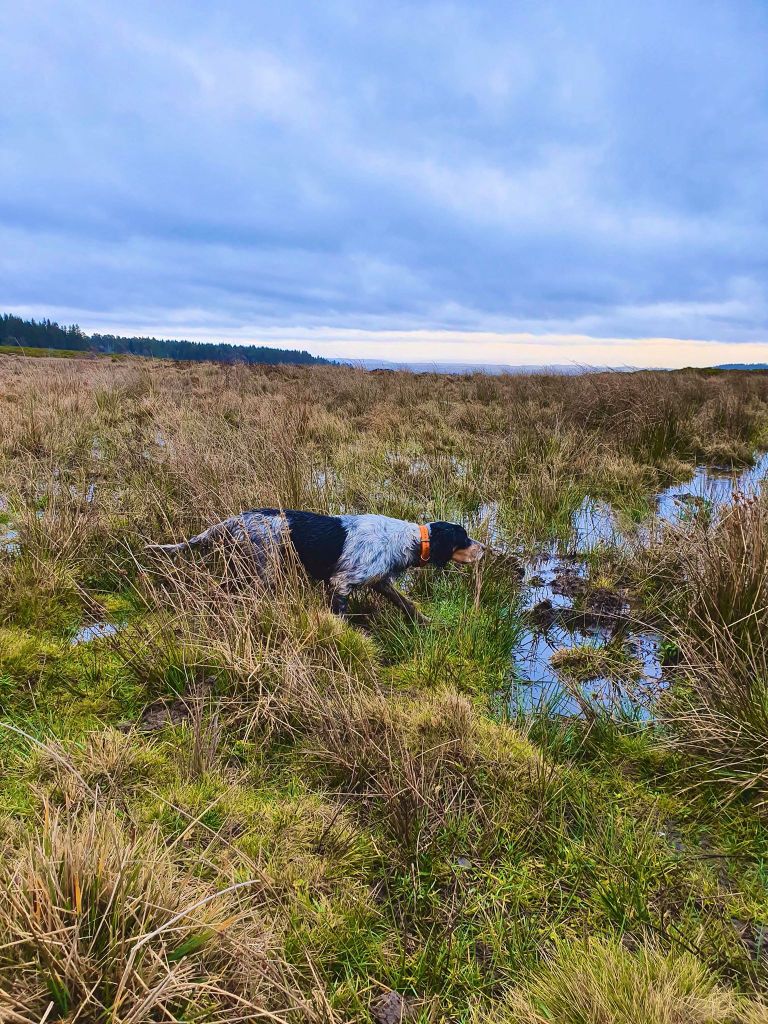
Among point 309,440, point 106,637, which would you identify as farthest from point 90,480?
point 106,637

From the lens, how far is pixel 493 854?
184cm

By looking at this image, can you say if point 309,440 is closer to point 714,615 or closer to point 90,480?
point 90,480

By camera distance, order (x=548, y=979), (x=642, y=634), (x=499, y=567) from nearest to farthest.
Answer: (x=548, y=979) → (x=642, y=634) → (x=499, y=567)

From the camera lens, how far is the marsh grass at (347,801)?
122 centimetres

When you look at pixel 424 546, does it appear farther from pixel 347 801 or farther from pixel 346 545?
pixel 347 801

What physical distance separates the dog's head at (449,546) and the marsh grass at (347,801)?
0.91ft

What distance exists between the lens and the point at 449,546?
12.3ft

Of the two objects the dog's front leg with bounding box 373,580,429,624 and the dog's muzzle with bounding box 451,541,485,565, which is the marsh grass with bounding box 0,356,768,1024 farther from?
the dog's muzzle with bounding box 451,541,485,565

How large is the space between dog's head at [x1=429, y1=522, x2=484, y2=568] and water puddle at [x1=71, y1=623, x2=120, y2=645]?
2070mm

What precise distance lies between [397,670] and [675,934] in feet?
5.46

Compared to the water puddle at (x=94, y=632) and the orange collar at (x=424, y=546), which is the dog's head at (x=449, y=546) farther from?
the water puddle at (x=94, y=632)

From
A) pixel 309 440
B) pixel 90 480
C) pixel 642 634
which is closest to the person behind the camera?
pixel 642 634

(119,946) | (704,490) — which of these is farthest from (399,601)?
(704,490)

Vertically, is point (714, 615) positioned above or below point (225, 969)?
above
